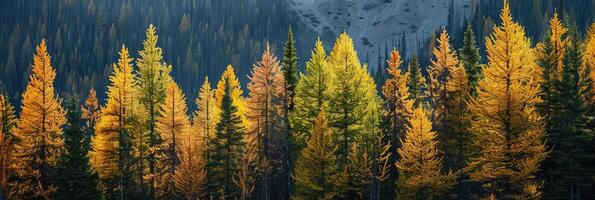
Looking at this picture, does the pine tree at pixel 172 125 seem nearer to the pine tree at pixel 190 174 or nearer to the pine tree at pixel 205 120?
the pine tree at pixel 190 174

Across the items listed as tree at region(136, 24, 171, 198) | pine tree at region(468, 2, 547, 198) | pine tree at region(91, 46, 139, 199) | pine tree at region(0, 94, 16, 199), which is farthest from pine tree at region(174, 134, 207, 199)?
pine tree at region(468, 2, 547, 198)

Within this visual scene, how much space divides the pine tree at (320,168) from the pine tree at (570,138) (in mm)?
12474

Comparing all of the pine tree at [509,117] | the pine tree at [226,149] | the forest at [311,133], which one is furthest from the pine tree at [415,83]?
the pine tree at [509,117]

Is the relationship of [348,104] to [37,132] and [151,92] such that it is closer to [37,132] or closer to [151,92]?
[151,92]

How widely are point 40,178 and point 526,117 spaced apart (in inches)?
1286

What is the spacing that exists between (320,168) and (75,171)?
1607 cm

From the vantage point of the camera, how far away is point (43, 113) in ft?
129

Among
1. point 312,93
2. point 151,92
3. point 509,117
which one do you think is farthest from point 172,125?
point 509,117

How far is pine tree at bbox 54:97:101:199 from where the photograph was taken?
36.3 m

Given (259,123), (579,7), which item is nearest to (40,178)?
(259,123)

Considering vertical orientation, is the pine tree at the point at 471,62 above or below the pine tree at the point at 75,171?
above

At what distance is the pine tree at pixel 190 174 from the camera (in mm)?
39219

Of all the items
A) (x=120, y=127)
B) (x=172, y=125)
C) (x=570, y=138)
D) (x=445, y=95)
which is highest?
(x=445, y=95)

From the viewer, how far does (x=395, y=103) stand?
4038cm
